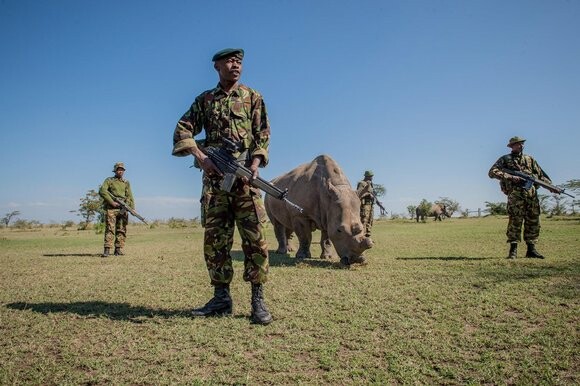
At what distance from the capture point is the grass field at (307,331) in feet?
9.09

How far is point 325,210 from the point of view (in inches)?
340

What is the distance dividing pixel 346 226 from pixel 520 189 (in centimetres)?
463

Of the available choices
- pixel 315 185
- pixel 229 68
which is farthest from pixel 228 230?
pixel 315 185

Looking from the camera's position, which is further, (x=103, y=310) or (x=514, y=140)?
(x=514, y=140)

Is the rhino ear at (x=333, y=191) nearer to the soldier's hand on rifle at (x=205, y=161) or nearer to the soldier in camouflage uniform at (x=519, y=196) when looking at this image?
the soldier in camouflage uniform at (x=519, y=196)

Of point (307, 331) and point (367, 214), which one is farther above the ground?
point (367, 214)

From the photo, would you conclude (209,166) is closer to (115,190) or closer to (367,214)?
(115,190)

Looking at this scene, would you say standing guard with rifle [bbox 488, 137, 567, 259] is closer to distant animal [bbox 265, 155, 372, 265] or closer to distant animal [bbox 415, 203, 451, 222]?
distant animal [bbox 265, 155, 372, 265]

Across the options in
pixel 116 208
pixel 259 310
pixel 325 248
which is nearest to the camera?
pixel 259 310

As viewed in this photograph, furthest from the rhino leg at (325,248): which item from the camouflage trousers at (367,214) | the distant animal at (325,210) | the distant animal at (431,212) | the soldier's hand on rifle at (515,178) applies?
the distant animal at (431,212)

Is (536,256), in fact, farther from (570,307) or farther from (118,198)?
(118,198)

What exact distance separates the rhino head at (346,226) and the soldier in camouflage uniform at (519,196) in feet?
12.8

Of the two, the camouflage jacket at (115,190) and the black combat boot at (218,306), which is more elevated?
the camouflage jacket at (115,190)

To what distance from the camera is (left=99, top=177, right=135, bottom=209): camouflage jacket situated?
37.0 feet
